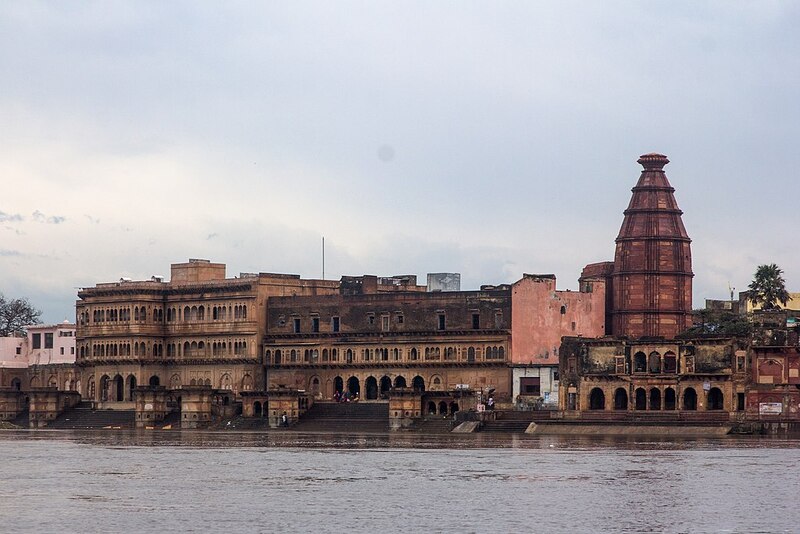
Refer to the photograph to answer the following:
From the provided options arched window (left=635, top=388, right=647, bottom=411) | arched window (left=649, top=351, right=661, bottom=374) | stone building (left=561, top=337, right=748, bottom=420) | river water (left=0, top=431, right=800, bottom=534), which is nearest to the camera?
river water (left=0, top=431, right=800, bottom=534)

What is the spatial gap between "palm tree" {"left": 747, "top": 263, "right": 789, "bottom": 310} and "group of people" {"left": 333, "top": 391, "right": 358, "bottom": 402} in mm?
28020

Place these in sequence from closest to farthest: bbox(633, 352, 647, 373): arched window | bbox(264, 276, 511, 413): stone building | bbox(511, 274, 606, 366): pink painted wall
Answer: bbox(633, 352, 647, 373): arched window < bbox(511, 274, 606, 366): pink painted wall < bbox(264, 276, 511, 413): stone building

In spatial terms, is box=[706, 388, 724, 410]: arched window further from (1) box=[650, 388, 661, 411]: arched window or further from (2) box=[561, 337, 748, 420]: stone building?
(1) box=[650, 388, 661, 411]: arched window

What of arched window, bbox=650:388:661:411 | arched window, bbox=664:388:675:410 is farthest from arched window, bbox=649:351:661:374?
arched window, bbox=664:388:675:410

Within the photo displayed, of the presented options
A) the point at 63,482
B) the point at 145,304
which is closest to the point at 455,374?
the point at 145,304

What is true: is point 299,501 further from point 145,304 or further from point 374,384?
point 145,304

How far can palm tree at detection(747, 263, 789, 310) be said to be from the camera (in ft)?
408

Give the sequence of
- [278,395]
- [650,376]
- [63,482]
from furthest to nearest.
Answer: [278,395], [650,376], [63,482]

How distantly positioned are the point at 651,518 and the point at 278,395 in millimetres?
66067

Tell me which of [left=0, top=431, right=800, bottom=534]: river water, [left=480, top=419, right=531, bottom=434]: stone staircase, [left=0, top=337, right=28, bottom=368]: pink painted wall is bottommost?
[left=0, top=431, right=800, bottom=534]: river water

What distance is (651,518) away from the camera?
5088 cm

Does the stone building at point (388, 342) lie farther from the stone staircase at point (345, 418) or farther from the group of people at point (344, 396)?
the stone staircase at point (345, 418)

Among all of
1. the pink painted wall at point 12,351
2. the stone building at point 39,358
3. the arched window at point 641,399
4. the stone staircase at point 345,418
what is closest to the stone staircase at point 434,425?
the stone staircase at point 345,418

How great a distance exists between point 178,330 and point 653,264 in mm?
35717
